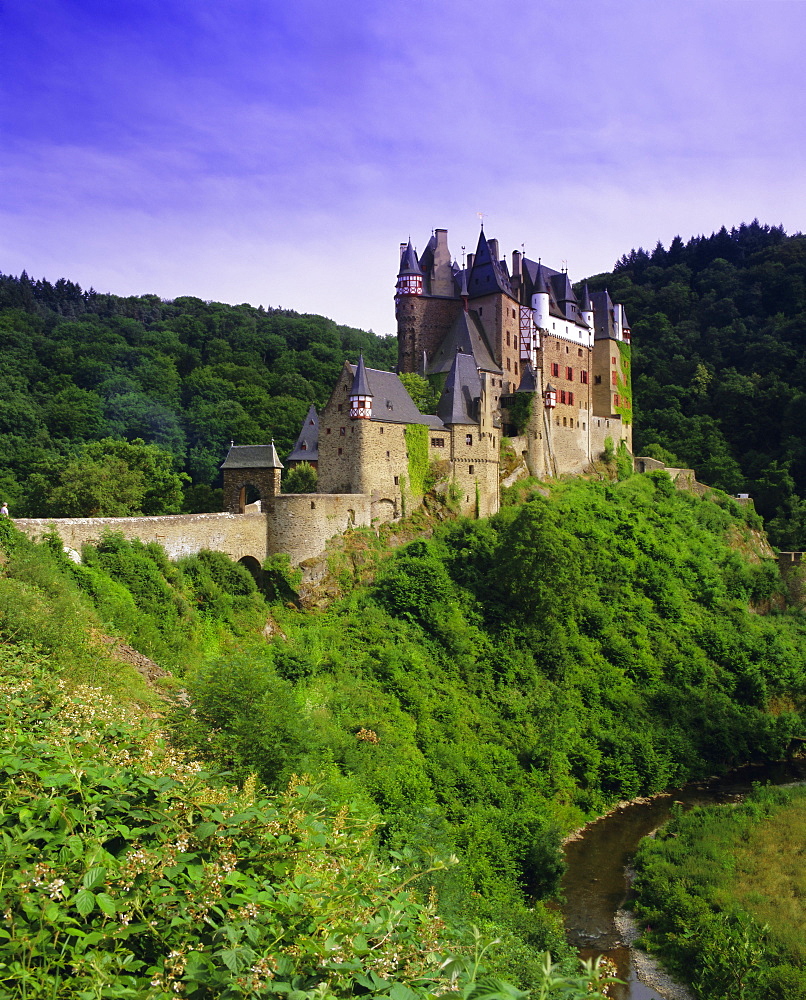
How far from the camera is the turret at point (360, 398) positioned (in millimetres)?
31188

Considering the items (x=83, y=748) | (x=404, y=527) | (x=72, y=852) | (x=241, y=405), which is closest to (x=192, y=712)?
(x=83, y=748)

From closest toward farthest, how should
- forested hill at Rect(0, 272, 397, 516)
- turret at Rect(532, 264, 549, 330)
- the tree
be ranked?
the tree
turret at Rect(532, 264, 549, 330)
forested hill at Rect(0, 272, 397, 516)

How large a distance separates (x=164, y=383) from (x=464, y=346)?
28035 mm

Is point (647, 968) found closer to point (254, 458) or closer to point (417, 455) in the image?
point (254, 458)

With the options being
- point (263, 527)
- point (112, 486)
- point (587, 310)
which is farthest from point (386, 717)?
point (587, 310)

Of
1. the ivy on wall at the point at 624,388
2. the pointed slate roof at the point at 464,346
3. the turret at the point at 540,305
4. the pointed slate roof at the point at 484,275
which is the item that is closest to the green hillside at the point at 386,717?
the ivy on wall at the point at 624,388

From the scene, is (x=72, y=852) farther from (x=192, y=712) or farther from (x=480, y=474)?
(x=480, y=474)

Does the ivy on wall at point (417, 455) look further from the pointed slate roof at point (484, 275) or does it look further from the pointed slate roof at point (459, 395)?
the pointed slate roof at point (484, 275)

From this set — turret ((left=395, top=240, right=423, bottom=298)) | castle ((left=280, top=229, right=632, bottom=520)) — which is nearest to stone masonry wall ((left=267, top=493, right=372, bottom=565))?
castle ((left=280, top=229, right=632, bottom=520))

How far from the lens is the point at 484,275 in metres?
42.7

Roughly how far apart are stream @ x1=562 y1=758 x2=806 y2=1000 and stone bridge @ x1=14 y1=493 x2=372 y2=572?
13.8 m

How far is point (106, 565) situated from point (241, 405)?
3636cm

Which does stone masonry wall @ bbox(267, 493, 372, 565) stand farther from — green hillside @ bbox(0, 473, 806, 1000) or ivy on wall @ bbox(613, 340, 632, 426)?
ivy on wall @ bbox(613, 340, 632, 426)

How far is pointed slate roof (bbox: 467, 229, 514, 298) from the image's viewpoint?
42.1 meters
